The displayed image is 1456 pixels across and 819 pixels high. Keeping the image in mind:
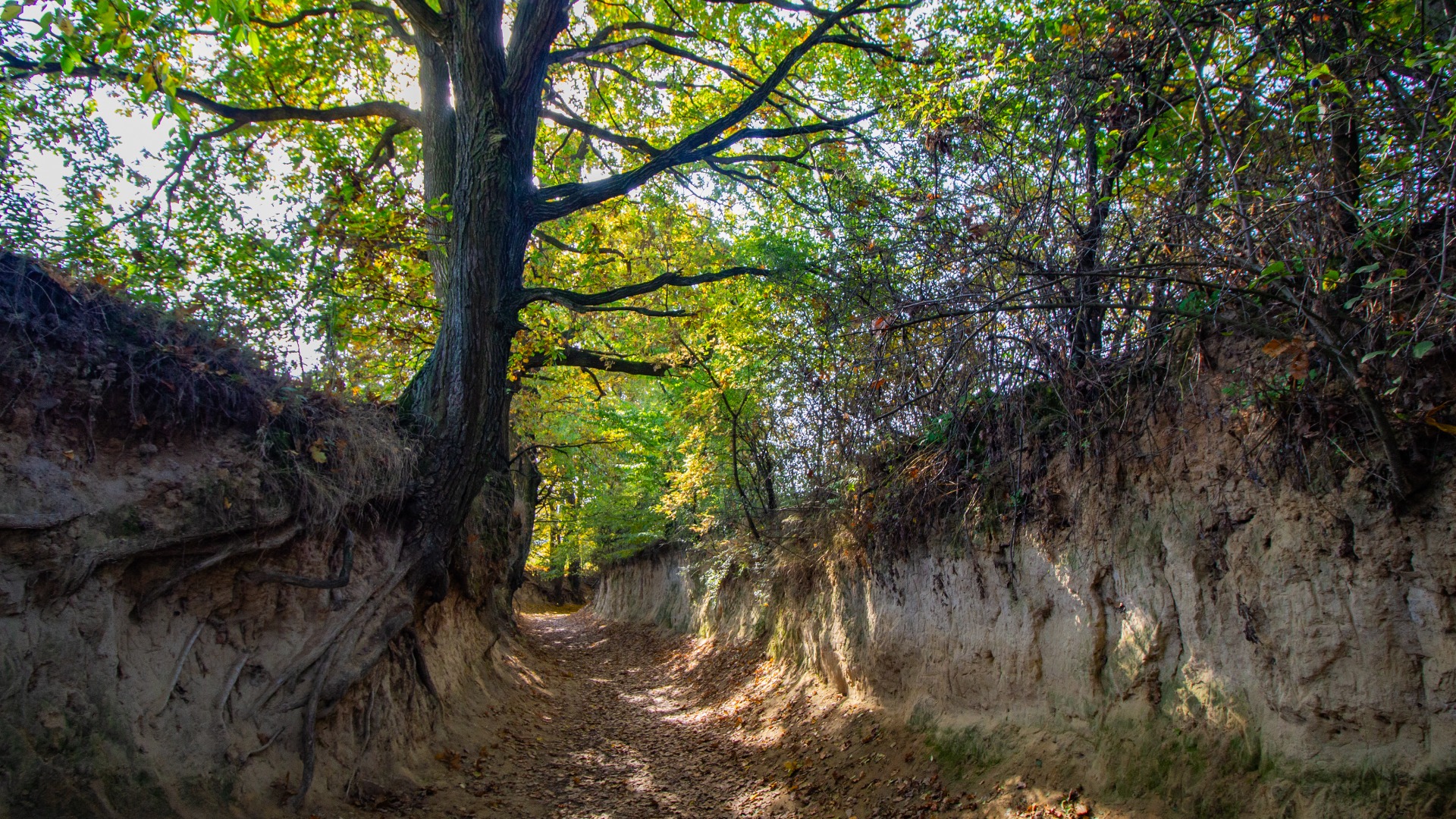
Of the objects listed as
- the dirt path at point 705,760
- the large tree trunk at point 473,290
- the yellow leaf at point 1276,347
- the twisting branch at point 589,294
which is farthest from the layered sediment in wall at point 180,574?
the yellow leaf at point 1276,347

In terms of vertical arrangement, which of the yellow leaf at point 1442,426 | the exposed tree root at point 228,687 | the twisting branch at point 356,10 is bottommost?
the exposed tree root at point 228,687

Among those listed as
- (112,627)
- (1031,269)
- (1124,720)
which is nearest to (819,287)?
(1031,269)

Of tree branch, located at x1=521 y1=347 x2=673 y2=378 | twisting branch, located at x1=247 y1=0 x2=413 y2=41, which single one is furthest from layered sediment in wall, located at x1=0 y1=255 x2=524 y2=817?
tree branch, located at x1=521 y1=347 x2=673 y2=378

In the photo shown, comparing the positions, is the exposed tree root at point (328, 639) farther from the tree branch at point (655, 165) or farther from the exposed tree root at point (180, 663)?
the tree branch at point (655, 165)

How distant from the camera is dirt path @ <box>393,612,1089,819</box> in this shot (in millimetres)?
6102

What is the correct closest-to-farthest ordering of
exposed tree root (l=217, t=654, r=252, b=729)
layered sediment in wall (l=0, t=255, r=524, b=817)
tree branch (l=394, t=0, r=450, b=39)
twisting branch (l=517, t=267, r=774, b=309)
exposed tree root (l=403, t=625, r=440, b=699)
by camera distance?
1. layered sediment in wall (l=0, t=255, r=524, b=817)
2. exposed tree root (l=217, t=654, r=252, b=729)
3. tree branch (l=394, t=0, r=450, b=39)
4. exposed tree root (l=403, t=625, r=440, b=699)
5. twisting branch (l=517, t=267, r=774, b=309)

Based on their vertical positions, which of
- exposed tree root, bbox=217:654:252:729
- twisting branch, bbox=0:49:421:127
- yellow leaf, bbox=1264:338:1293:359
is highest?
twisting branch, bbox=0:49:421:127

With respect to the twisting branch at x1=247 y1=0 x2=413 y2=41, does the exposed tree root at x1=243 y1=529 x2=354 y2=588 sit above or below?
below

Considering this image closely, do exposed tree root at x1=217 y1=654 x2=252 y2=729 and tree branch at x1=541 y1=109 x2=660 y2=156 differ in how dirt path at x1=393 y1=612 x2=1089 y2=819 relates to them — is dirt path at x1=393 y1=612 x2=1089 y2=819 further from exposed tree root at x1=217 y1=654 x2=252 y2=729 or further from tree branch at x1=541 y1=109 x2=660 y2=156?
tree branch at x1=541 y1=109 x2=660 y2=156

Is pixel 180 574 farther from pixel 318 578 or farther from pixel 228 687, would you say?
pixel 318 578

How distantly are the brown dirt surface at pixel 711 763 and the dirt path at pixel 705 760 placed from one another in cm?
2

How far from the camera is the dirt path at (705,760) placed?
6.10 m

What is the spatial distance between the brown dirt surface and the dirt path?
0.02 m

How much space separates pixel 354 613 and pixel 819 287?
5.80 m
